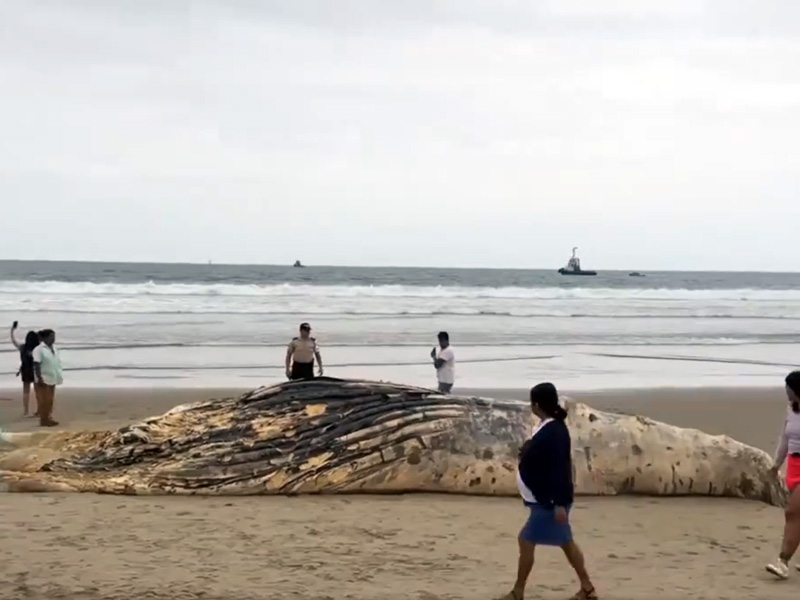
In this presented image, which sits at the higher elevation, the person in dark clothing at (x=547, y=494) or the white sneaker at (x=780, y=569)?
the person in dark clothing at (x=547, y=494)

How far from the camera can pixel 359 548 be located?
22.7ft

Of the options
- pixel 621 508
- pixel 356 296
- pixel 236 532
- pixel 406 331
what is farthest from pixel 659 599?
pixel 356 296

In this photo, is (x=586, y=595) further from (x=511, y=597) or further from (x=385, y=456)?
(x=385, y=456)

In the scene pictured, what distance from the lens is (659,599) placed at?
597 centimetres

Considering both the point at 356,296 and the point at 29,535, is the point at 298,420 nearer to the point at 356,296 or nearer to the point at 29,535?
the point at 29,535

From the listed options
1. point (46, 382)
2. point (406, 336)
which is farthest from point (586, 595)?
point (406, 336)

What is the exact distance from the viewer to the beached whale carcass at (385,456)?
8.79 metres

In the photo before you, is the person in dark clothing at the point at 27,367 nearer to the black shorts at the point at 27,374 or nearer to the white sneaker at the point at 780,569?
the black shorts at the point at 27,374

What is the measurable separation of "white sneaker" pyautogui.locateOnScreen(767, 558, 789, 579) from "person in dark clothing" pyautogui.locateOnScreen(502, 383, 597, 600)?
1.48 m

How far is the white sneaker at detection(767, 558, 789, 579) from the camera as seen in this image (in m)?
6.53

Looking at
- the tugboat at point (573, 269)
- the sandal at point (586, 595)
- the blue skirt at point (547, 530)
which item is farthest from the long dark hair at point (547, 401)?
the tugboat at point (573, 269)

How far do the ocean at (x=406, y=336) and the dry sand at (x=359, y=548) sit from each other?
34.2ft

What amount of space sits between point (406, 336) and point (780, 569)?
76.2 feet

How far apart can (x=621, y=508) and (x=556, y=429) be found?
300cm
